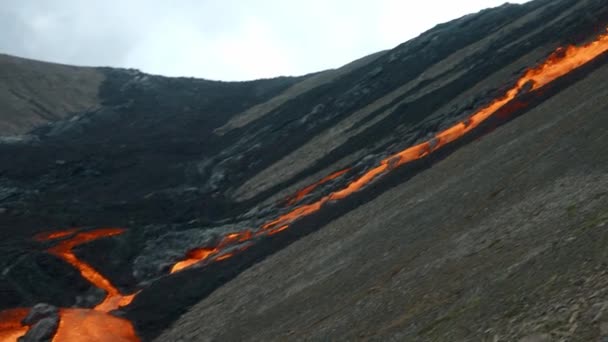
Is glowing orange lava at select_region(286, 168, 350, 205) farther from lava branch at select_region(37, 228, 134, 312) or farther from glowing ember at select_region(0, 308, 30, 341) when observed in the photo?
glowing ember at select_region(0, 308, 30, 341)

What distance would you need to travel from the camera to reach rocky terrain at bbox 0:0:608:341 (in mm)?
17688

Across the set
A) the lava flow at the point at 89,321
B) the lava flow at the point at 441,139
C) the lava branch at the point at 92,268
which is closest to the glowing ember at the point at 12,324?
the lava flow at the point at 89,321

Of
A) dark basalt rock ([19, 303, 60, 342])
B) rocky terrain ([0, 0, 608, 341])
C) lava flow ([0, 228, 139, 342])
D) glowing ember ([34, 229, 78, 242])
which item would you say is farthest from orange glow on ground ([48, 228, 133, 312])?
dark basalt rock ([19, 303, 60, 342])

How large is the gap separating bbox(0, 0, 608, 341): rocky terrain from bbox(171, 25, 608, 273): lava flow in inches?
16.4

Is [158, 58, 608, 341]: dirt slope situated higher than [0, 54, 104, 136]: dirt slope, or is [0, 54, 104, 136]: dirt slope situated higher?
[0, 54, 104, 136]: dirt slope

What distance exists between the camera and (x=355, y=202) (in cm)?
4309

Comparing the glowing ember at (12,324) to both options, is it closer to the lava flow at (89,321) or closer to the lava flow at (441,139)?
the lava flow at (89,321)

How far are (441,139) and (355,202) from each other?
1122 cm

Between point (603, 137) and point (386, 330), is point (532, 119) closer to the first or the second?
point (603, 137)

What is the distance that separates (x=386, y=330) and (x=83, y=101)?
120108mm

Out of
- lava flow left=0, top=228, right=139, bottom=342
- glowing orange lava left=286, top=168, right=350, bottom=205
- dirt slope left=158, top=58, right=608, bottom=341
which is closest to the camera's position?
dirt slope left=158, top=58, right=608, bottom=341

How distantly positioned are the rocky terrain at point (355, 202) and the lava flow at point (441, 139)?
1.36 feet

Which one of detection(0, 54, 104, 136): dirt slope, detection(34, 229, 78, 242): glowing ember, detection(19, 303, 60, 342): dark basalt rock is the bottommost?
detection(19, 303, 60, 342): dark basalt rock

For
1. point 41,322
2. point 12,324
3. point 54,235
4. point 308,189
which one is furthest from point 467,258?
point 54,235
